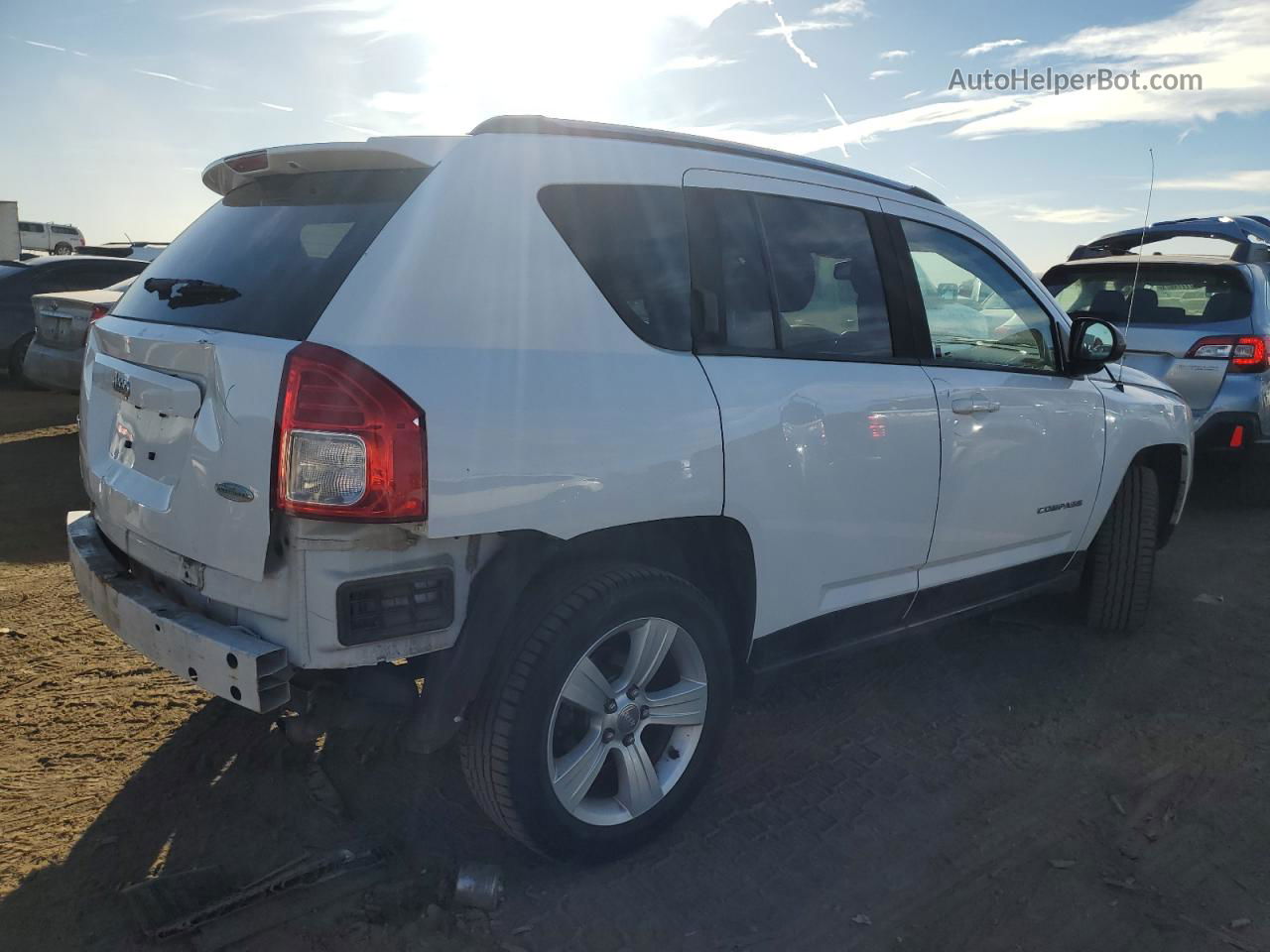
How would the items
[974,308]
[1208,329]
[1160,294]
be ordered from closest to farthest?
[974,308] < [1208,329] < [1160,294]

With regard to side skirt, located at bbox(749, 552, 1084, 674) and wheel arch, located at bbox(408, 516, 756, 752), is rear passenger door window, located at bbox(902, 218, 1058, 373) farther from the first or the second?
wheel arch, located at bbox(408, 516, 756, 752)

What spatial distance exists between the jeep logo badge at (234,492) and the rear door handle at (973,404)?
2.36 metres

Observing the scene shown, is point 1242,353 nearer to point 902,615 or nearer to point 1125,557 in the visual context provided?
point 1125,557

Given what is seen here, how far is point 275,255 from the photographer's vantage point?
2.56 meters

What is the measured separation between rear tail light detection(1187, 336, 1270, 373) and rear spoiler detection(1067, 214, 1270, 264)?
64 cm

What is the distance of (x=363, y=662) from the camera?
225 centimetres

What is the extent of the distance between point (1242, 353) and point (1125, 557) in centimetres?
312

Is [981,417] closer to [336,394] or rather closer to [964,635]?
[964,635]

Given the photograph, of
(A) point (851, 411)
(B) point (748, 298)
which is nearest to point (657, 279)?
(B) point (748, 298)

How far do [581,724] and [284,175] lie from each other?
5.86 feet

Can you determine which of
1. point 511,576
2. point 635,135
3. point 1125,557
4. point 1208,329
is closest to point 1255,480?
point 1208,329

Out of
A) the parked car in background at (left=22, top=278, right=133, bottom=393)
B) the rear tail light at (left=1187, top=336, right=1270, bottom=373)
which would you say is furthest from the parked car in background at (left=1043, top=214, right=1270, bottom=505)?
the parked car in background at (left=22, top=278, right=133, bottom=393)

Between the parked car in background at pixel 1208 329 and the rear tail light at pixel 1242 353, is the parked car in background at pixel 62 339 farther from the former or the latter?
the rear tail light at pixel 1242 353

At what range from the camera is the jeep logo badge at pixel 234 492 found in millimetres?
2230
